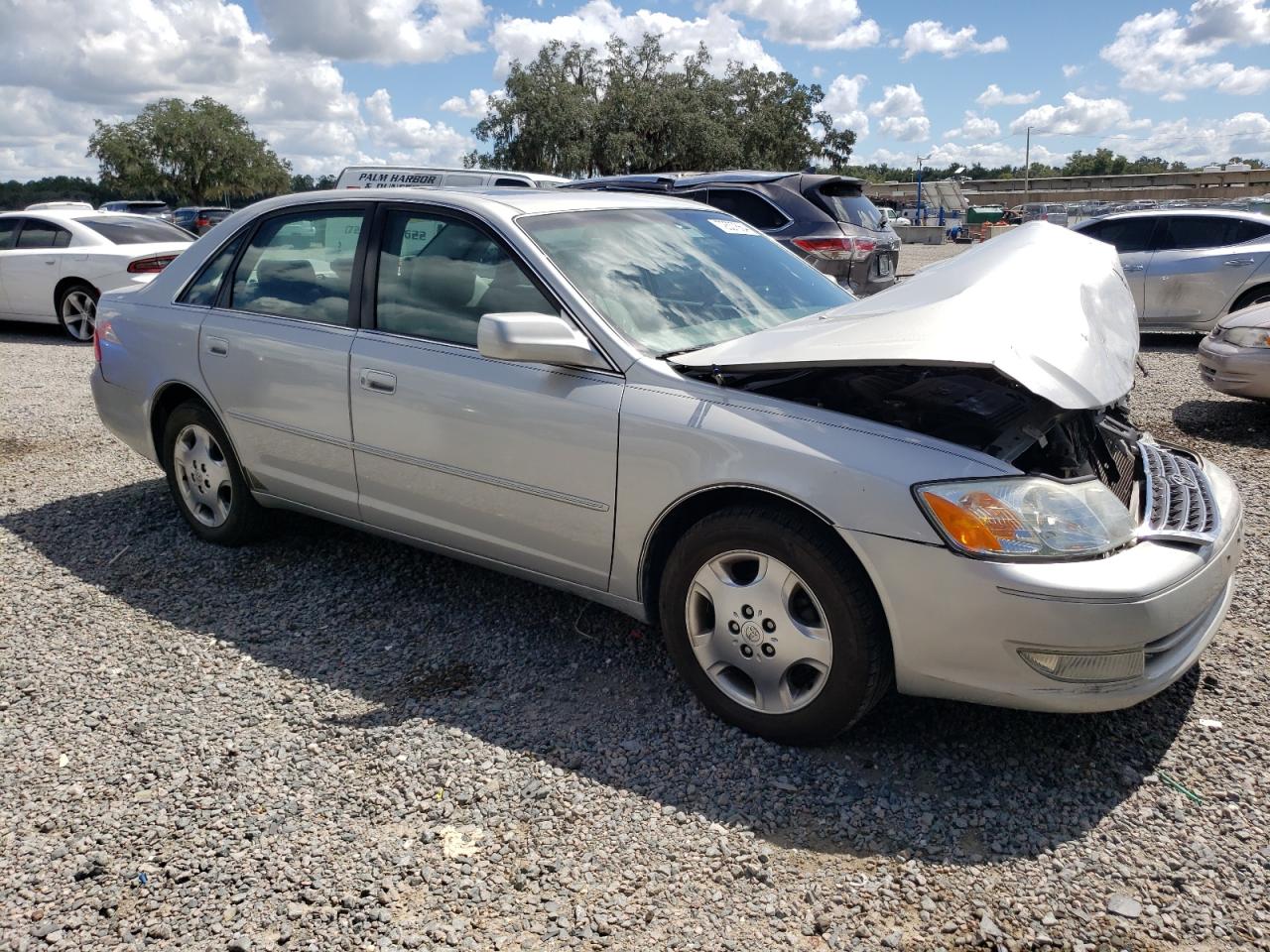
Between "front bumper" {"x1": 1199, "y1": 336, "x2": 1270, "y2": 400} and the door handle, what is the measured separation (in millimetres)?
5920

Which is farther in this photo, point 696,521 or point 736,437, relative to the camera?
point 696,521

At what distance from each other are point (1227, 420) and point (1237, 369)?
0.64 meters

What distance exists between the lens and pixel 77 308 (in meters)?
12.1

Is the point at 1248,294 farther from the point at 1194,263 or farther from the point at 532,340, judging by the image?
the point at 532,340

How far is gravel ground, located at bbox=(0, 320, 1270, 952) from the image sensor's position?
7.80 feet

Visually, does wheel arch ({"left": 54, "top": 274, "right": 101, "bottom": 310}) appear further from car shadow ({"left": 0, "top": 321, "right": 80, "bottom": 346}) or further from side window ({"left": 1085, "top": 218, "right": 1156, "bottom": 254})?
side window ({"left": 1085, "top": 218, "right": 1156, "bottom": 254})

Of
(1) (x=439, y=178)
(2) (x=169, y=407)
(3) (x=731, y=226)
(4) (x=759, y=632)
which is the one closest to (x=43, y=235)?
(1) (x=439, y=178)

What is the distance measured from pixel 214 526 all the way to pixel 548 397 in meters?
2.30

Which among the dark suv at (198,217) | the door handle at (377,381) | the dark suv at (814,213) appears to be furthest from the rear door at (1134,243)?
the dark suv at (198,217)

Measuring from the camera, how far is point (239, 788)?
2.90m

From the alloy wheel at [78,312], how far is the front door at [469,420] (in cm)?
991

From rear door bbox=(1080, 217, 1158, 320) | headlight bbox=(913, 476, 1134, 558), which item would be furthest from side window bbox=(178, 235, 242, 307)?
rear door bbox=(1080, 217, 1158, 320)

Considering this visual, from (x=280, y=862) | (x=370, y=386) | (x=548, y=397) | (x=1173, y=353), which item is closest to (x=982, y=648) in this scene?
(x=548, y=397)

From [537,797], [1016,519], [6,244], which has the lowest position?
[537,797]
